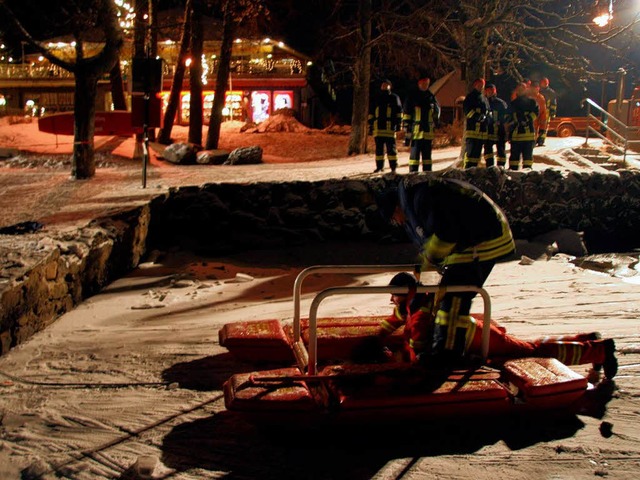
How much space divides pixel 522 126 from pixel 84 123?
885 centimetres

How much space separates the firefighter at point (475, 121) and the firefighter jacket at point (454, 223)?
8396 mm

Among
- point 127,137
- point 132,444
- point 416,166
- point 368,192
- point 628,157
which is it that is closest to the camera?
point 132,444

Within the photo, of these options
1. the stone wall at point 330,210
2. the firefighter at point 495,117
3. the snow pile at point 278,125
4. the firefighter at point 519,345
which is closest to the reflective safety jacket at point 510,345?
the firefighter at point 519,345

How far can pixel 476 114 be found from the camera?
12.7 meters

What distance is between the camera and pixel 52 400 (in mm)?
4648

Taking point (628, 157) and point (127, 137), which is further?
point (127, 137)

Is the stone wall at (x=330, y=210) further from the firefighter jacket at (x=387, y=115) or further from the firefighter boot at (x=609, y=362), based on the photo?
the firefighter boot at (x=609, y=362)

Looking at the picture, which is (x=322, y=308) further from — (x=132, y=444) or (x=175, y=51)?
(x=175, y=51)

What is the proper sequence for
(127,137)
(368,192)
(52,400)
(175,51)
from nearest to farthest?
(52,400) → (368,192) → (127,137) → (175,51)

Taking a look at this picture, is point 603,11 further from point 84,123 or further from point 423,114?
point 84,123

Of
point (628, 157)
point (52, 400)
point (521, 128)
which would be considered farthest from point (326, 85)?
point (52, 400)

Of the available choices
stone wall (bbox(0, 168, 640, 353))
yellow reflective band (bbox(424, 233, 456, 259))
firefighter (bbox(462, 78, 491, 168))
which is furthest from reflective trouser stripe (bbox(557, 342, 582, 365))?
firefighter (bbox(462, 78, 491, 168))

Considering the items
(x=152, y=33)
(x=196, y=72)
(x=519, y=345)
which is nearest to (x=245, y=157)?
(x=196, y=72)

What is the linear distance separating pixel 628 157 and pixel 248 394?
51.2 ft
